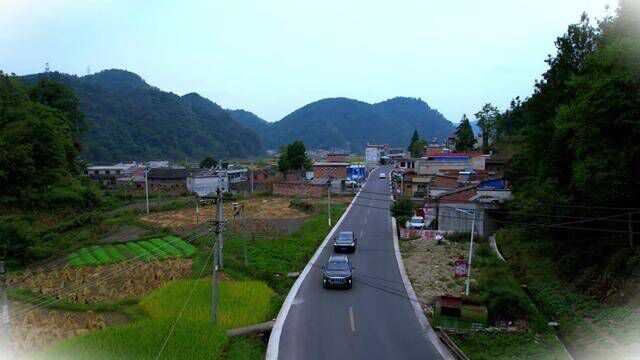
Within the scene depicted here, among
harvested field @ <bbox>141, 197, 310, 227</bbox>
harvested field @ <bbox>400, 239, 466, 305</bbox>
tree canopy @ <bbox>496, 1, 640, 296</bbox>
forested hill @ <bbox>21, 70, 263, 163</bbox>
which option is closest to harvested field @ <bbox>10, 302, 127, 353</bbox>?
harvested field @ <bbox>400, 239, 466, 305</bbox>

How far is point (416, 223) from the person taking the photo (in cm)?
4247

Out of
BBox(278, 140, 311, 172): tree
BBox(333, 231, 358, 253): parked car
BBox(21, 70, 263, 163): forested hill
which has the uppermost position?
BBox(21, 70, 263, 163): forested hill

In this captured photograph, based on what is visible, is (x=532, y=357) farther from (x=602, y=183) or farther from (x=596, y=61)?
(x=596, y=61)

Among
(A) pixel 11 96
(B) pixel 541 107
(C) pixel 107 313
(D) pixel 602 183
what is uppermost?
(A) pixel 11 96

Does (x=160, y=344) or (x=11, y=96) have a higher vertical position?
(x=11, y=96)

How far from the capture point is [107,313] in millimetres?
22906

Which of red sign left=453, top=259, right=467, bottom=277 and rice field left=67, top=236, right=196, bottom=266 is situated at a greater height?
red sign left=453, top=259, right=467, bottom=277

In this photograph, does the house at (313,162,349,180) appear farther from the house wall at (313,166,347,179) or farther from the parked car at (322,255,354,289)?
the parked car at (322,255,354,289)

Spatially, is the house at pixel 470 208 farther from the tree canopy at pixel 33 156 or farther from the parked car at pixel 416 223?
the tree canopy at pixel 33 156

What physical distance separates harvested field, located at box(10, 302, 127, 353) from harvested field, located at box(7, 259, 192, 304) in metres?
2.08

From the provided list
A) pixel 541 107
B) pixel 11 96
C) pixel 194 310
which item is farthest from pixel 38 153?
pixel 541 107

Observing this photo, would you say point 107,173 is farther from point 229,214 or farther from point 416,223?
point 416,223

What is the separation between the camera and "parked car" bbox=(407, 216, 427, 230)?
41.8 m

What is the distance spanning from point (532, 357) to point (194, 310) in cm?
1339
